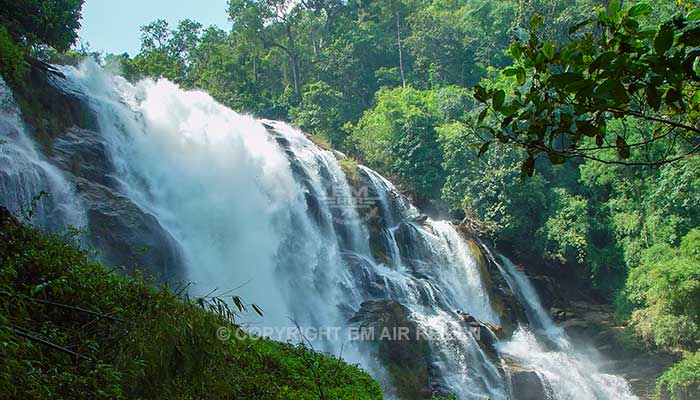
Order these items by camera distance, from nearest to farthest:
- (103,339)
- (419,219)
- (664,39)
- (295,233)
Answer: (664,39)
(103,339)
(295,233)
(419,219)

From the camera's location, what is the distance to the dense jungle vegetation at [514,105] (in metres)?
2.16

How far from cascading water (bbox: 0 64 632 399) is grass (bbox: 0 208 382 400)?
545 cm

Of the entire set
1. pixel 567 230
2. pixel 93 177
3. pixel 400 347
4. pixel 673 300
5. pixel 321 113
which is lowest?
pixel 400 347

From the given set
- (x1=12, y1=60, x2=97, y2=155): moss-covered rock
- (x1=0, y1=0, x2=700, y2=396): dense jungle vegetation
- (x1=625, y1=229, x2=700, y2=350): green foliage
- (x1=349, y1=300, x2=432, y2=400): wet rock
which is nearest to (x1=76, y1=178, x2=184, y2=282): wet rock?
(x1=12, y1=60, x2=97, y2=155): moss-covered rock

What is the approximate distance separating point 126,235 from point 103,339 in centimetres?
710

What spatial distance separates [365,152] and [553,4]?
12.3 metres

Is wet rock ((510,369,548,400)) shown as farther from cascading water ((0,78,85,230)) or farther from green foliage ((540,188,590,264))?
cascading water ((0,78,85,230))

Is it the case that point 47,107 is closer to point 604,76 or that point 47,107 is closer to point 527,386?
point 527,386

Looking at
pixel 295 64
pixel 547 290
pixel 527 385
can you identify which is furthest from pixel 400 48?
pixel 527 385

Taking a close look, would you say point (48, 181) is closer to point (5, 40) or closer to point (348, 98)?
point (5, 40)

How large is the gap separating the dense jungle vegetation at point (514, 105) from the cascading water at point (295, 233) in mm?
2331

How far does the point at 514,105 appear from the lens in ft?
7.38
